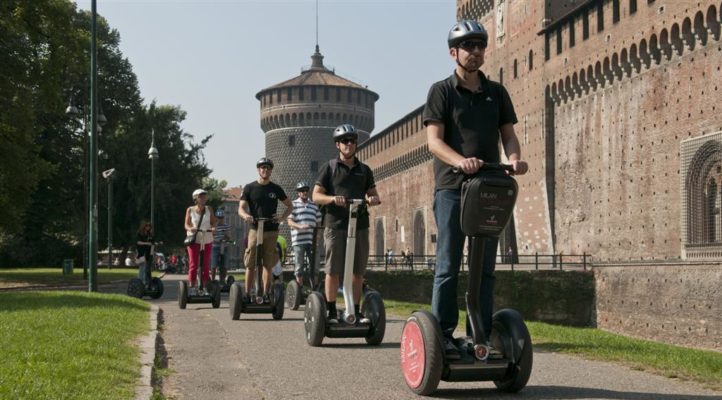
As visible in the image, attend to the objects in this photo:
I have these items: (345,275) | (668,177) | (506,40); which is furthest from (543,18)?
(345,275)

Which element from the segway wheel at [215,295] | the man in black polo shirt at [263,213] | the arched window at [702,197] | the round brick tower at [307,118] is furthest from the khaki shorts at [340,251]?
the round brick tower at [307,118]

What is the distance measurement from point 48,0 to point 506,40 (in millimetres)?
28904

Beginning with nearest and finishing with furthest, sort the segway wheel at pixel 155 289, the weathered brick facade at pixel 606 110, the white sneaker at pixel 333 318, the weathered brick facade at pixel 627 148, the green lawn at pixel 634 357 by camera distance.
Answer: the green lawn at pixel 634 357
the white sneaker at pixel 333 318
the segway wheel at pixel 155 289
the weathered brick facade at pixel 627 148
the weathered brick facade at pixel 606 110

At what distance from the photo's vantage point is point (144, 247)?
17266 mm

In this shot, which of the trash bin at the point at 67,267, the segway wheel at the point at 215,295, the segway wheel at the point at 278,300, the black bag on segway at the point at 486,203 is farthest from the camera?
the trash bin at the point at 67,267

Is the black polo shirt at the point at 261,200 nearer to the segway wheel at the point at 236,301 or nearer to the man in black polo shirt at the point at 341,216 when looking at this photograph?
the segway wheel at the point at 236,301

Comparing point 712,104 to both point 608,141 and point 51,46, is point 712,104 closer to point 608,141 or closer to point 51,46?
point 608,141

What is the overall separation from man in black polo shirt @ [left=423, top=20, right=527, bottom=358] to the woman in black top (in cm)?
1252

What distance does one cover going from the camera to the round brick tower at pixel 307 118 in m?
80.4

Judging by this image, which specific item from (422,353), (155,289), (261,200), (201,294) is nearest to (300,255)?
(201,294)

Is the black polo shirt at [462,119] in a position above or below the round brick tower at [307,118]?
below

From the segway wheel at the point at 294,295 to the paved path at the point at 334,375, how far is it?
329 cm

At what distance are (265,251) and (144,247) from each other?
7037mm

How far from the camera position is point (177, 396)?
18.2 feet
